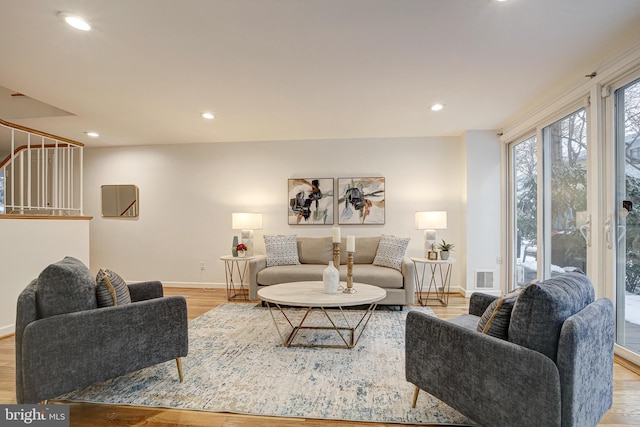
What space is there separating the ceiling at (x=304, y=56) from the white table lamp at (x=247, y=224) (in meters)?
1.43

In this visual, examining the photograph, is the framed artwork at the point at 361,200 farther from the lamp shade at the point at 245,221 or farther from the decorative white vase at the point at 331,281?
the decorative white vase at the point at 331,281

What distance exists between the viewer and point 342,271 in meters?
4.30

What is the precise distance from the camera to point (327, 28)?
2100 millimetres

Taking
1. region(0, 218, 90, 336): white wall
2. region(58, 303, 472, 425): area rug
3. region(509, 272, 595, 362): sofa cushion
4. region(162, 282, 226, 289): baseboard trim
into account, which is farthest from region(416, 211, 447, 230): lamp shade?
region(0, 218, 90, 336): white wall

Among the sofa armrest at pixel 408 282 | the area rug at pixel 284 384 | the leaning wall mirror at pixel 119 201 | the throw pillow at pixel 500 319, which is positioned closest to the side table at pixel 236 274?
the leaning wall mirror at pixel 119 201

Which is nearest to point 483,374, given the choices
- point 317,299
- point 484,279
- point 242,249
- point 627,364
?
point 317,299

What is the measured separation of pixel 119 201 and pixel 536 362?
5933mm

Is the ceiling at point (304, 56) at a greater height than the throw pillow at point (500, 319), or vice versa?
the ceiling at point (304, 56)

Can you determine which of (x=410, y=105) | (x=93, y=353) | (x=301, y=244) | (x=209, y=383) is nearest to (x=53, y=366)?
(x=93, y=353)

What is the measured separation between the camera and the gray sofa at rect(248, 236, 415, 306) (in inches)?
150

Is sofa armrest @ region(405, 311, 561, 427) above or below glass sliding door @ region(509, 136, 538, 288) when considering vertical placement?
Answer: below

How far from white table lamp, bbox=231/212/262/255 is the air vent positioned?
10.7ft

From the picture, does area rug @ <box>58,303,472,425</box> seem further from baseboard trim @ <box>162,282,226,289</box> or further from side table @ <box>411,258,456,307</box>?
baseboard trim @ <box>162,282,226,289</box>

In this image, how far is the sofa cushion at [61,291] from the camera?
170 cm
